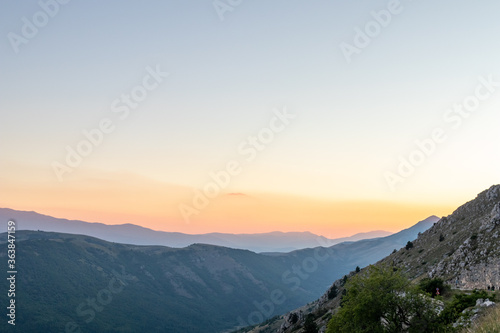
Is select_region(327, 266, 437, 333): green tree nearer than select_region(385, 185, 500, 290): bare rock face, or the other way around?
select_region(327, 266, 437, 333): green tree

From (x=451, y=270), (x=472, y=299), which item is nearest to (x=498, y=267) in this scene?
(x=451, y=270)

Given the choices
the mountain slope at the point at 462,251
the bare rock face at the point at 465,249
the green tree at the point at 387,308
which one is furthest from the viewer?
the mountain slope at the point at 462,251

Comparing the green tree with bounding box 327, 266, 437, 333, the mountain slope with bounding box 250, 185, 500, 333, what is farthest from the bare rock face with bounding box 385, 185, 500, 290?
the green tree with bounding box 327, 266, 437, 333

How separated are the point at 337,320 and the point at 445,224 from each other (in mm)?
67134

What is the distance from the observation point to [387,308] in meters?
29.4

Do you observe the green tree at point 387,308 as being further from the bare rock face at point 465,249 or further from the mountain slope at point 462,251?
the mountain slope at point 462,251

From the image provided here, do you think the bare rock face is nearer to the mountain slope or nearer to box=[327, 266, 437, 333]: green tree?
the mountain slope

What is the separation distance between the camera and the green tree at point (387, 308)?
28000 millimetres

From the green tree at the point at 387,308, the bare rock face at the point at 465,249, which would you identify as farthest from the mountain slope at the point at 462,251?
the green tree at the point at 387,308

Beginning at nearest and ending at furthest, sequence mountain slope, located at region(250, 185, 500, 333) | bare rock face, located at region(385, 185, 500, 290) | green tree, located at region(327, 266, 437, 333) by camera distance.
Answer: green tree, located at region(327, 266, 437, 333), bare rock face, located at region(385, 185, 500, 290), mountain slope, located at region(250, 185, 500, 333)

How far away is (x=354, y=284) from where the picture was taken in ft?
109

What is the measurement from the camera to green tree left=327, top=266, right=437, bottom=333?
28.0 meters

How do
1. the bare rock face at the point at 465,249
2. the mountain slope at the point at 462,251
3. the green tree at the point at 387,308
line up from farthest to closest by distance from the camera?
1. the mountain slope at the point at 462,251
2. the bare rock face at the point at 465,249
3. the green tree at the point at 387,308

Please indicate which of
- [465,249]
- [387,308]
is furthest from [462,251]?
[387,308]
